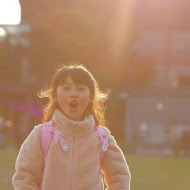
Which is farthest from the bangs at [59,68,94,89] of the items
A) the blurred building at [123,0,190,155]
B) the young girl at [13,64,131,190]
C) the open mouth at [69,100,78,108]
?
the blurred building at [123,0,190,155]

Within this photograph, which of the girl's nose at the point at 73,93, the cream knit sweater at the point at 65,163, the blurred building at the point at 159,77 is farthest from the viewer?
the blurred building at the point at 159,77

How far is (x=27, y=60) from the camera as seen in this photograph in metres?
51.1

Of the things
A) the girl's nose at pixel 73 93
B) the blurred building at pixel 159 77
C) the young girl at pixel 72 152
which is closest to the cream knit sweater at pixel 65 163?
the young girl at pixel 72 152

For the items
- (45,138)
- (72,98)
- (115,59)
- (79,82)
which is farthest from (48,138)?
(115,59)

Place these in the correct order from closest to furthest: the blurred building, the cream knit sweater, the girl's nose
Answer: the cream knit sweater
the girl's nose
the blurred building

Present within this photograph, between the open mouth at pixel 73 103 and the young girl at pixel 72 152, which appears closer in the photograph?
the young girl at pixel 72 152

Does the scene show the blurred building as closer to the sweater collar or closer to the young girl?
the young girl

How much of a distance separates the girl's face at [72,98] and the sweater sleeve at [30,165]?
0.70ft

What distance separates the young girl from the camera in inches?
144

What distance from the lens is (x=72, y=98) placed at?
12.3 feet

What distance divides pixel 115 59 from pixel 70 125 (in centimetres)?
4235

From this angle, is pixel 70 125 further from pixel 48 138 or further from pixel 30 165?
pixel 30 165

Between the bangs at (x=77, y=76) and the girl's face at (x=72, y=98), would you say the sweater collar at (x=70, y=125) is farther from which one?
the bangs at (x=77, y=76)

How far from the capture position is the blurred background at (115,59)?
143ft
